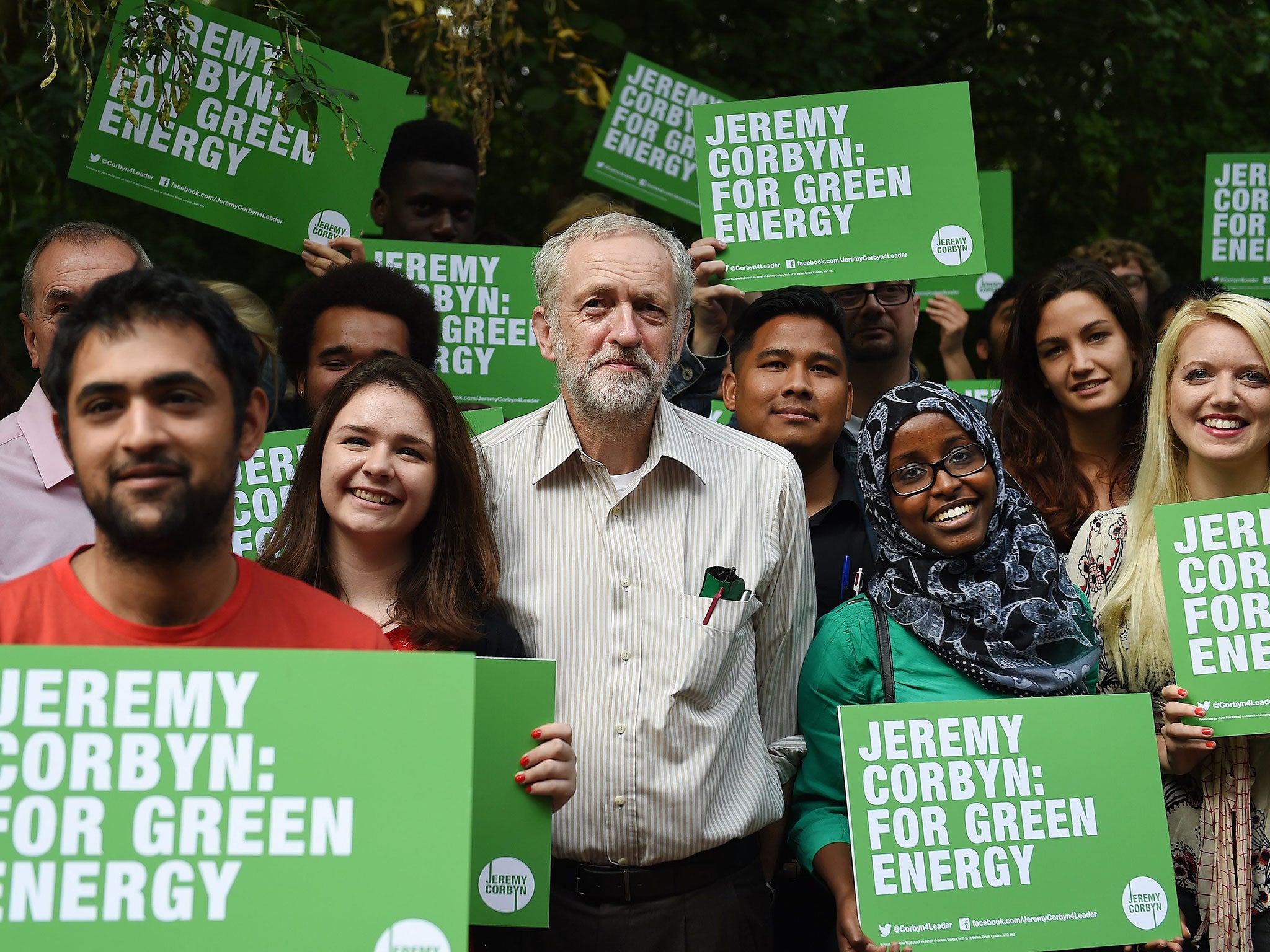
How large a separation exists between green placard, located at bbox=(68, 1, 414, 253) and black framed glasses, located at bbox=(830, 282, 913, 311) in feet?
5.90

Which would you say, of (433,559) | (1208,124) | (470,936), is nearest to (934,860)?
(470,936)

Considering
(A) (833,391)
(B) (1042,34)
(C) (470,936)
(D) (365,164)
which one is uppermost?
(B) (1042,34)

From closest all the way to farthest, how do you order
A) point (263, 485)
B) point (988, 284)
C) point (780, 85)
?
point (263, 485) → point (988, 284) → point (780, 85)

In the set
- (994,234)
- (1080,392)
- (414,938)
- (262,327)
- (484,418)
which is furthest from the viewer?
(994,234)

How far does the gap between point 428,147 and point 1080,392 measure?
284 centimetres

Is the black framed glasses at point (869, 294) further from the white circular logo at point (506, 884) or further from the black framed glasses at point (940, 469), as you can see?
the white circular logo at point (506, 884)

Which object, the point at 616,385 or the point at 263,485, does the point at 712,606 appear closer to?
the point at 616,385

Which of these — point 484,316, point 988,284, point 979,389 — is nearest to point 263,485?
point 484,316

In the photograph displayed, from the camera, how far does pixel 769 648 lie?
12.0 ft

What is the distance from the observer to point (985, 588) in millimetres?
3525

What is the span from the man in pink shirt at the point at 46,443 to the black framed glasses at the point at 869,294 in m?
2.59

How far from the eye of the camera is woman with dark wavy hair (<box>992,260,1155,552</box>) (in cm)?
456

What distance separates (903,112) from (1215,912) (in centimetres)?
278

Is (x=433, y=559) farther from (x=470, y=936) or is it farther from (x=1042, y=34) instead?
(x=1042, y=34)
